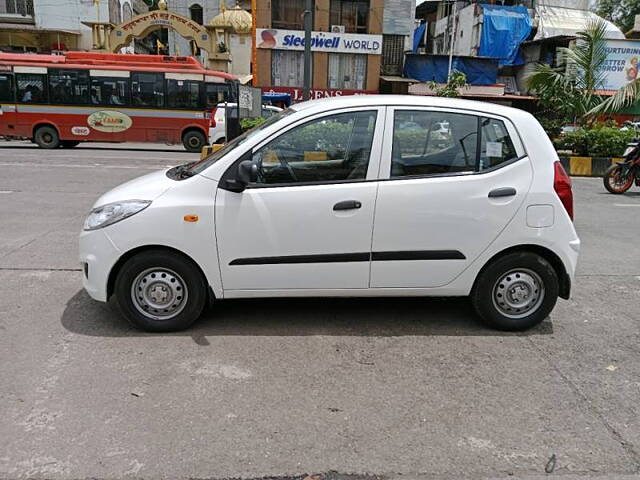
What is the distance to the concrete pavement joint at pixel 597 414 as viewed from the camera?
112 inches

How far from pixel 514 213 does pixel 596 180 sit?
11975 mm

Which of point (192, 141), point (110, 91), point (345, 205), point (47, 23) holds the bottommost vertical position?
point (192, 141)

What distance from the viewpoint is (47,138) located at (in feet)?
62.2

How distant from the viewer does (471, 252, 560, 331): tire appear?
13.8ft

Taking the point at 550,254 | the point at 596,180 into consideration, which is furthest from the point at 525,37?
the point at 550,254

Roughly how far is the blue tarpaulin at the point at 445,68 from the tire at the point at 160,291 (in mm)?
30670

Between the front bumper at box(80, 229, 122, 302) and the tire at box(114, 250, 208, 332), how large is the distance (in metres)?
0.09

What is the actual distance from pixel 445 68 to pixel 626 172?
22.5 metres

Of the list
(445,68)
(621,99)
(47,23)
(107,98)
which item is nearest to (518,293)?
(621,99)

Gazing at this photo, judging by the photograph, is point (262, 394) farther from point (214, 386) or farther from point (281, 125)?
point (281, 125)

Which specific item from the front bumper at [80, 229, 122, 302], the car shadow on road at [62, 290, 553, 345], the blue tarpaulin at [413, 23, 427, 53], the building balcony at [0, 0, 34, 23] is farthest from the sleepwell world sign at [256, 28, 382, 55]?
the front bumper at [80, 229, 122, 302]

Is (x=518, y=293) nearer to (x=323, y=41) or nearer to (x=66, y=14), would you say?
Result: (x=323, y=41)

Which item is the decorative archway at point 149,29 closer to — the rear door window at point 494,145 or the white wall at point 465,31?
the white wall at point 465,31

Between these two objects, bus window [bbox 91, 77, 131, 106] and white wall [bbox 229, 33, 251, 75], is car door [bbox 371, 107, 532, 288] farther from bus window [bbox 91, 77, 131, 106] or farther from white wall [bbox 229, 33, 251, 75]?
white wall [bbox 229, 33, 251, 75]
